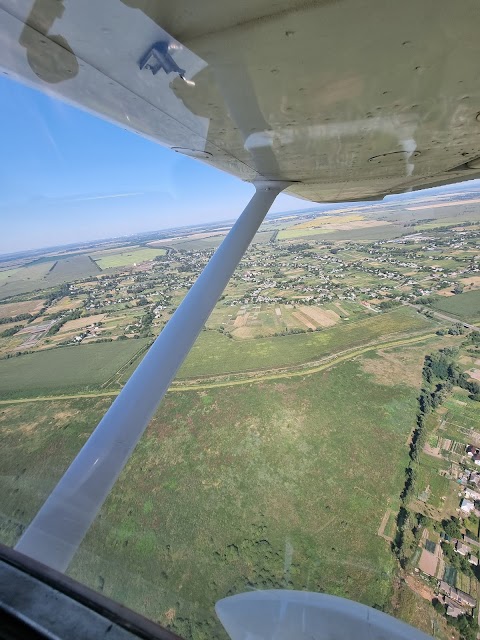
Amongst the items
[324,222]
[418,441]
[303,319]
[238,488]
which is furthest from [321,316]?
[324,222]

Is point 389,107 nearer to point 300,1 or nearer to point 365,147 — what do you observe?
point 365,147

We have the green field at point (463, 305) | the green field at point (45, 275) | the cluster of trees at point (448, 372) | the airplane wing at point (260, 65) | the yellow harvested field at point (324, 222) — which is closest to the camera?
the airplane wing at point (260, 65)

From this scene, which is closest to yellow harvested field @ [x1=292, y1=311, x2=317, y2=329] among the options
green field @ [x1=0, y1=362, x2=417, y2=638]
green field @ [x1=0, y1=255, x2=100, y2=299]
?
green field @ [x1=0, y1=362, x2=417, y2=638]

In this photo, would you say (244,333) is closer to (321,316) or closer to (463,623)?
(321,316)

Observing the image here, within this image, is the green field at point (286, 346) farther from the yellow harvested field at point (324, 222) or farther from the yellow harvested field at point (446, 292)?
the yellow harvested field at point (324, 222)

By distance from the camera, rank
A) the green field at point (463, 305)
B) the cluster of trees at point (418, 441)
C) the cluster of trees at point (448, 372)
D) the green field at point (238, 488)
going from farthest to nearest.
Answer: the green field at point (463, 305)
the cluster of trees at point (448, 372)
the cluster of trees at point (418, 441)
the green field at point (238, 488)

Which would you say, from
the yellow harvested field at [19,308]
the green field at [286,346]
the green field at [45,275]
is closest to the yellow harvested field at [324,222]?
the green field at [286,346]
